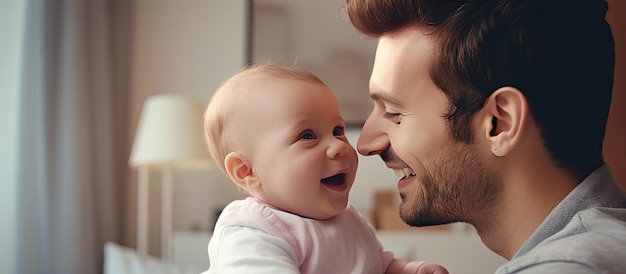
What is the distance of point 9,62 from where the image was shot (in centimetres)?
306

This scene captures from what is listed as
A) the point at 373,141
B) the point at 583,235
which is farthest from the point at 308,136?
the point at 583,235

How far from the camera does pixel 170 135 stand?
3525 mm

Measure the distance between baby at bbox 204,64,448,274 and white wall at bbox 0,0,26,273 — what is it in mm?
2064

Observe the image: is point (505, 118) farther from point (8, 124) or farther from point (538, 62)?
point (8, 124)

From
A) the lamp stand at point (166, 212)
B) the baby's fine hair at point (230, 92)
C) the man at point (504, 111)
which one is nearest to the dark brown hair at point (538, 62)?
the man at point (504, 111)

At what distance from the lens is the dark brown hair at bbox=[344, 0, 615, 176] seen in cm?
99

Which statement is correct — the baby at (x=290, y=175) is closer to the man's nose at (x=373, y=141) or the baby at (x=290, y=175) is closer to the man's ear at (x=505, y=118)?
the man's nose at (x=373, y=141)

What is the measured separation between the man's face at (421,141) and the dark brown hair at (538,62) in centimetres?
2

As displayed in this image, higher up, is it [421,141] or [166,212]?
[421,141]

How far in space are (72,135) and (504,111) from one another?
285cm

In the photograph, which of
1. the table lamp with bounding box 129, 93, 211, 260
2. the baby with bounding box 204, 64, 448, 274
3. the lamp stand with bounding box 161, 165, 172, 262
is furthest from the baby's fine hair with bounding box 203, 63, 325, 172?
the lamp stand with bounding box 161, 165, 172, 262

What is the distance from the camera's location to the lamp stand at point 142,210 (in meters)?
3.88

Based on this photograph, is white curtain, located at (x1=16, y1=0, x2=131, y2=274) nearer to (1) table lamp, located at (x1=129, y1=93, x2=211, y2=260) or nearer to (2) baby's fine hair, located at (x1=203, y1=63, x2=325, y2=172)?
(1) table lamp, located at (x1=129, y1=93, x2=211, y2=260)

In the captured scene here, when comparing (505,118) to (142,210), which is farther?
(142,210)
